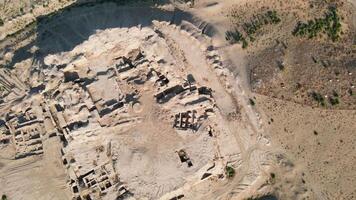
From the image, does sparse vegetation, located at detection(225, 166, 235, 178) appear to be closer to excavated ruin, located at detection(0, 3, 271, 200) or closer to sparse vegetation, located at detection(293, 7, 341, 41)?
excavated ruin, located at detection(0, 3, 271, 200)

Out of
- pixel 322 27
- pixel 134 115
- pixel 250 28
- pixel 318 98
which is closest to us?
pixel 134 115

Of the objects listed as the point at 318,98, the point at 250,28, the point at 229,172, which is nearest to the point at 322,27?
the point at 250,28

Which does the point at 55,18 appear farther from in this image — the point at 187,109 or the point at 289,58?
the point at 289,58

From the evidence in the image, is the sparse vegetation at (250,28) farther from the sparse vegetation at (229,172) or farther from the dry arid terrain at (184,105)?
the sparse vegetation at (229,172)

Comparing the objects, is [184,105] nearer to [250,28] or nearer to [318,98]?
[250,28]

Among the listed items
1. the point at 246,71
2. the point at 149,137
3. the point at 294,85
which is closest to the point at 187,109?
the point at 149,137

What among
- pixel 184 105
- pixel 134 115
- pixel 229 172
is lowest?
pixel 229 172
